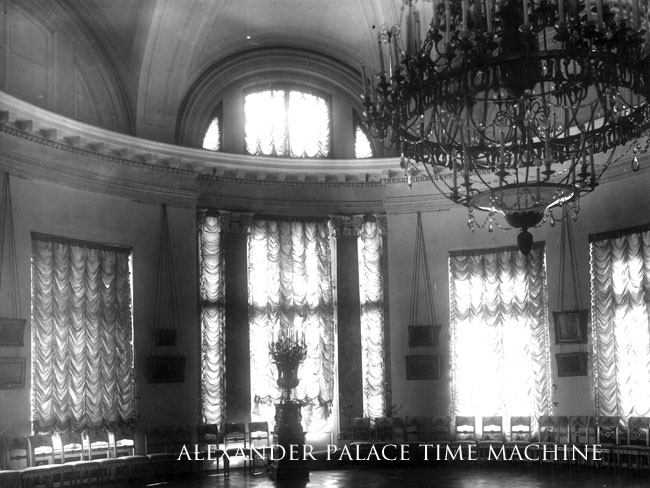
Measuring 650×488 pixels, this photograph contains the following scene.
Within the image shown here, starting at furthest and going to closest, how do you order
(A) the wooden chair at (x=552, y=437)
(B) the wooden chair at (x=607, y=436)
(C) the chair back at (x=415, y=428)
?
(C) the chair back at (x=415, y=428) < (A) the wooden chair at (x=552, y=437) < (B) the wooden chair at (x=607, y=436)

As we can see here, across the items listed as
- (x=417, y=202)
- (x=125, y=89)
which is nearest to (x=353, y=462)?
(x=417, y=202)

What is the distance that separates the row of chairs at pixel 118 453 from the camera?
12891mm

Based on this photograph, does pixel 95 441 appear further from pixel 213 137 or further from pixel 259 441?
pixel 213 137

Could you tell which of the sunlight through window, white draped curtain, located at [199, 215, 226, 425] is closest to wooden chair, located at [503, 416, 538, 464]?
white draped curtain, located at [199, 215, 226, 425]

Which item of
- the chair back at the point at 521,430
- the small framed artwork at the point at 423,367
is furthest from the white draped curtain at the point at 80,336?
the chair back at the point at 521,430

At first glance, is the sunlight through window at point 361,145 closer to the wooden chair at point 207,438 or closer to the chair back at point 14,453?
the wooden chair at point 207,438

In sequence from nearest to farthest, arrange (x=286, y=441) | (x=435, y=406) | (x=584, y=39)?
(x=584, y=39) < (x=286, y=441) < (x=435, y=406)

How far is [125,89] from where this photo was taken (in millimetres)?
16000

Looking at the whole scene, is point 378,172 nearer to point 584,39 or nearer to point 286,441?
point 286,441

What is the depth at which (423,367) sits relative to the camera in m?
16.8

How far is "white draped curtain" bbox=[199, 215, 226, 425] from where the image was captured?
53.3 feet

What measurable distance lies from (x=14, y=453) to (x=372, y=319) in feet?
24.1

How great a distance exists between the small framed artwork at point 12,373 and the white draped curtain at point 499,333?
798cm

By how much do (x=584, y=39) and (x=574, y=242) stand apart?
8.20m
